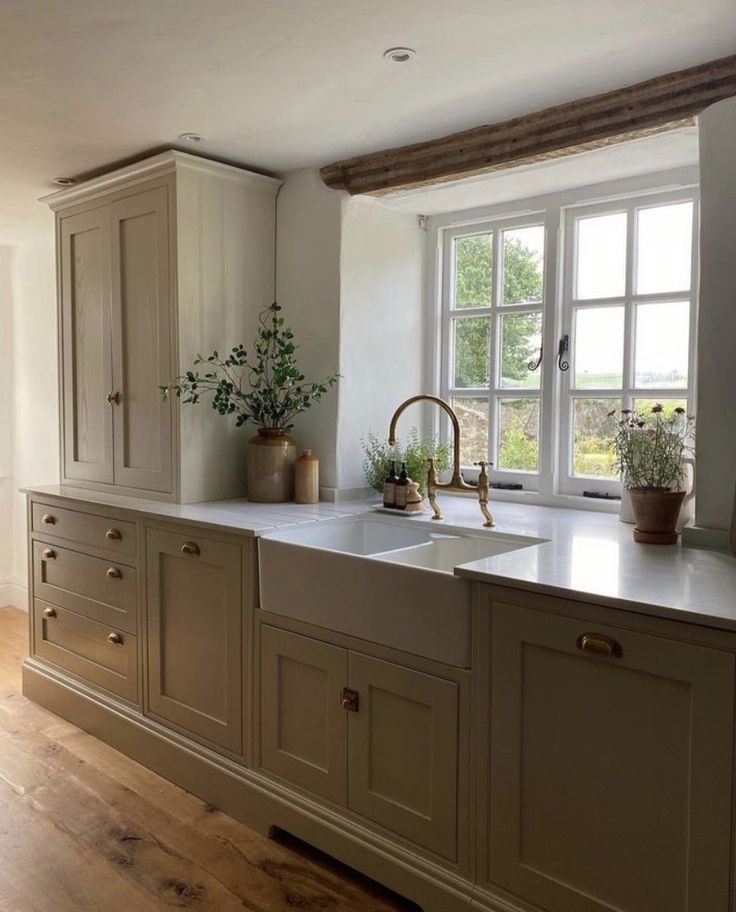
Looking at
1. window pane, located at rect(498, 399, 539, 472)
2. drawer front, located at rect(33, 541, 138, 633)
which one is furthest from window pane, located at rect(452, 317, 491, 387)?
drawer front, located at rect(33, 541, 138, 633)

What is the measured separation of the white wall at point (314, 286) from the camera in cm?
295

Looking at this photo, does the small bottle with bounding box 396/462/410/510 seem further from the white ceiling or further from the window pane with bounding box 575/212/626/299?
the white ceiling

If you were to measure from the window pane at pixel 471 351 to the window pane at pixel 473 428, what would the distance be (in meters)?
0.08

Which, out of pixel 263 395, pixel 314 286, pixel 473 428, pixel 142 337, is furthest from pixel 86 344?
pixel 473 428

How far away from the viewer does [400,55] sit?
78.9 inches

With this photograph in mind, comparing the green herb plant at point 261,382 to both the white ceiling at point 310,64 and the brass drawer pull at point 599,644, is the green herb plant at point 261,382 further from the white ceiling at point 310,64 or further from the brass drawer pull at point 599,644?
the brass drawer pull at point 599,644

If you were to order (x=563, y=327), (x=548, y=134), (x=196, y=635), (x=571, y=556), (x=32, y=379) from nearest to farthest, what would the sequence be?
1. (x=571, y=556)
2. (x=548, y=134)
3. (x=196, y=635)
4. (x=563, y=327)
5. (x=32, y=379)

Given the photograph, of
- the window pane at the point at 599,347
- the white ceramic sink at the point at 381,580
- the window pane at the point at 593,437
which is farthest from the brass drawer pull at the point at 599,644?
the window pane at the point at 599,347

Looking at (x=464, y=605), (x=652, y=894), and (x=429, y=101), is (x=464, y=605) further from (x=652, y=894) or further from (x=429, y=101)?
(x=429, y=101)

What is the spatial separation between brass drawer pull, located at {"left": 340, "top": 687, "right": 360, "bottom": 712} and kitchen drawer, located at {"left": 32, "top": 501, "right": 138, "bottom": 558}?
1.07 meters

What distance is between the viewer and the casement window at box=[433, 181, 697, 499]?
261 centimetres

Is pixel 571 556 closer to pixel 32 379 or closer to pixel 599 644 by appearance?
pixel 599 644

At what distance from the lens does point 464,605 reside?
185 cm

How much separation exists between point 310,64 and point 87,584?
2053 mm
